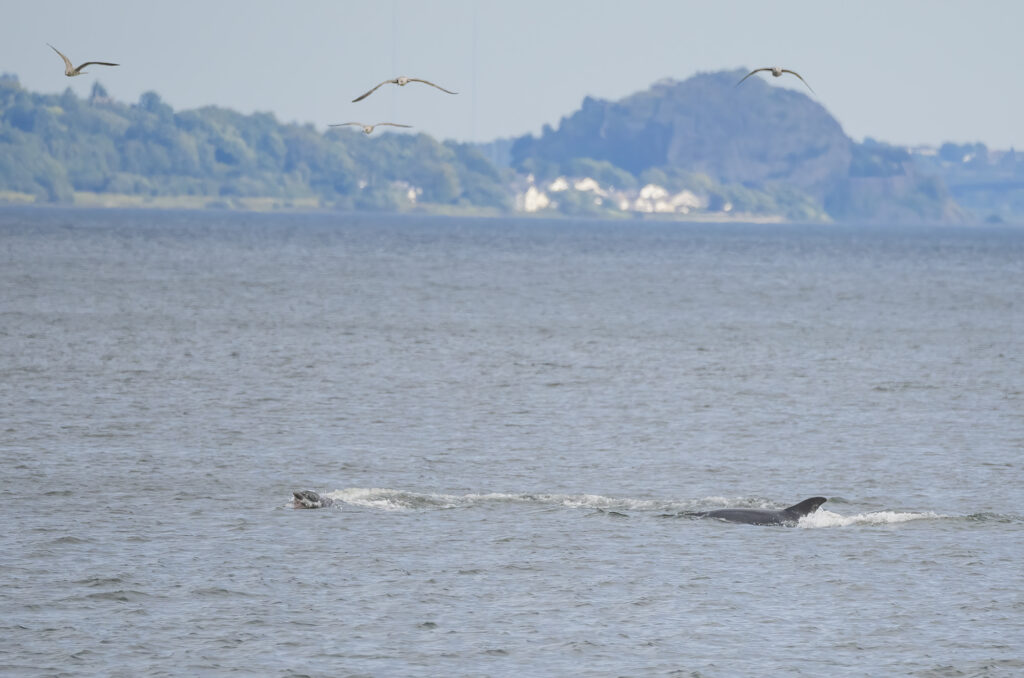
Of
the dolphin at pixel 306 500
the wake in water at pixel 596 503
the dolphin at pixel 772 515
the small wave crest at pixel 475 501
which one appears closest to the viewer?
the dolphin at pixel 772 515

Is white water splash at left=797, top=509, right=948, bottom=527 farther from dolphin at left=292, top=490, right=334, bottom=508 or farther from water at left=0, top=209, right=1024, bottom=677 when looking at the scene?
dolphin at left=292, top=490, right=334, bottom=508

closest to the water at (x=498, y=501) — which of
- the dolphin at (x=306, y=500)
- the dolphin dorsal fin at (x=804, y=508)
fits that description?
the dolphin dorsal fin at (x=804, y=508)

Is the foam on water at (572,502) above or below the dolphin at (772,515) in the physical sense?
below

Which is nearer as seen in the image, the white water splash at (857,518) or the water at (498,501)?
the water at (498,501)

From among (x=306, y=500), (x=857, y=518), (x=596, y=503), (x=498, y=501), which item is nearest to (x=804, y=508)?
(x=857, y=518)

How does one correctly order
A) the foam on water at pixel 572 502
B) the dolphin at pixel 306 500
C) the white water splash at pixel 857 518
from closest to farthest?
the white water splash at pixel 857 518, the dolphin at pixel 306 500, the foam on water at pixel 572 502

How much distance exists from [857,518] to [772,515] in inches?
78.9

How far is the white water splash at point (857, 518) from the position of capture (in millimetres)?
31906

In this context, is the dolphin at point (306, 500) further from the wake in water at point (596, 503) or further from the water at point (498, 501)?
the wake in water at point (596, 503)

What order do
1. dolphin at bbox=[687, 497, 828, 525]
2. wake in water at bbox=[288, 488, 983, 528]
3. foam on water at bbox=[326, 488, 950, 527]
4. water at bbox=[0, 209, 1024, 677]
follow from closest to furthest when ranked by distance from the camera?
water at bbox=[0, 209, 1024, 677] → dolphin at bbox=[687, 497, 828, 525] → wake in water at bbox=[288, 488, 983, 528] → foam on water at bbox=[326, 488, 950, 527]

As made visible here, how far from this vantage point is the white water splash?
1256 inches

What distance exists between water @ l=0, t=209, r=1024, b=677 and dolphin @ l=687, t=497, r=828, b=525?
0.26m

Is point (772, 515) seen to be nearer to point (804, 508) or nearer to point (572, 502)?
point (804, 508)

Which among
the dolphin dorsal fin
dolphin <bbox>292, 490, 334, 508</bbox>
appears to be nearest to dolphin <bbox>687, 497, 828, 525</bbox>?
the dolphin dorsal fin
